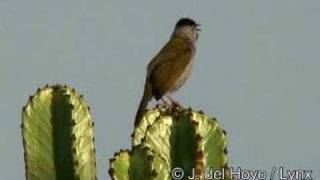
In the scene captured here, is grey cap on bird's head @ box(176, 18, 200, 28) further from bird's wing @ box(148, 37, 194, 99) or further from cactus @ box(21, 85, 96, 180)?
cactus @ box(21, 85, 96, 180)

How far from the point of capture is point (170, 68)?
10.3 metres

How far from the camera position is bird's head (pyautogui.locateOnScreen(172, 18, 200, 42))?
450 inches

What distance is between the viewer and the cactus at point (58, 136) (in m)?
6.80

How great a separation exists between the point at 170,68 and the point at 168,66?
1.3 inches

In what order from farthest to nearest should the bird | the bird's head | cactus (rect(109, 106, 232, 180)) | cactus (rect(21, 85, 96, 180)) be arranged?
the bird's head, the bird, cactus (rect(21, 85, 96, 180)), cactus (rect(109, 106, 232, 180))

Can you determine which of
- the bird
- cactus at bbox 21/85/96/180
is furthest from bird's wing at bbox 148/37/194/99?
cactus at bbox 21/85/96/180

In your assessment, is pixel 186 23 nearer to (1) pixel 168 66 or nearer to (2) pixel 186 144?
(1) pixel 168 66

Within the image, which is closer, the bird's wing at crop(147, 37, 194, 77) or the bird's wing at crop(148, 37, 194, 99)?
the bird's wing at crop(148, 37, 194, 99)

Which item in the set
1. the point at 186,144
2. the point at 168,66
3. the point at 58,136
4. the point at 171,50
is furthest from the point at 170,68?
the point at 186,144

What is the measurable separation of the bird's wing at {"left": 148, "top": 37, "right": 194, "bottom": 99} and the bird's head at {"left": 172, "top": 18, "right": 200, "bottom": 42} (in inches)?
17.9

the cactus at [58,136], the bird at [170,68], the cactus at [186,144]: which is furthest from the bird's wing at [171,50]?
the cactus at [186,144]

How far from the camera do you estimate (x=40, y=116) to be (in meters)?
6.85

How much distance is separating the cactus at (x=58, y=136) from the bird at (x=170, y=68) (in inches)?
92.4

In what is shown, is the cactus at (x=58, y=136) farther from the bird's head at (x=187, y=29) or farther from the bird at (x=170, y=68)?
the bird's head at (x=187, y=29)
